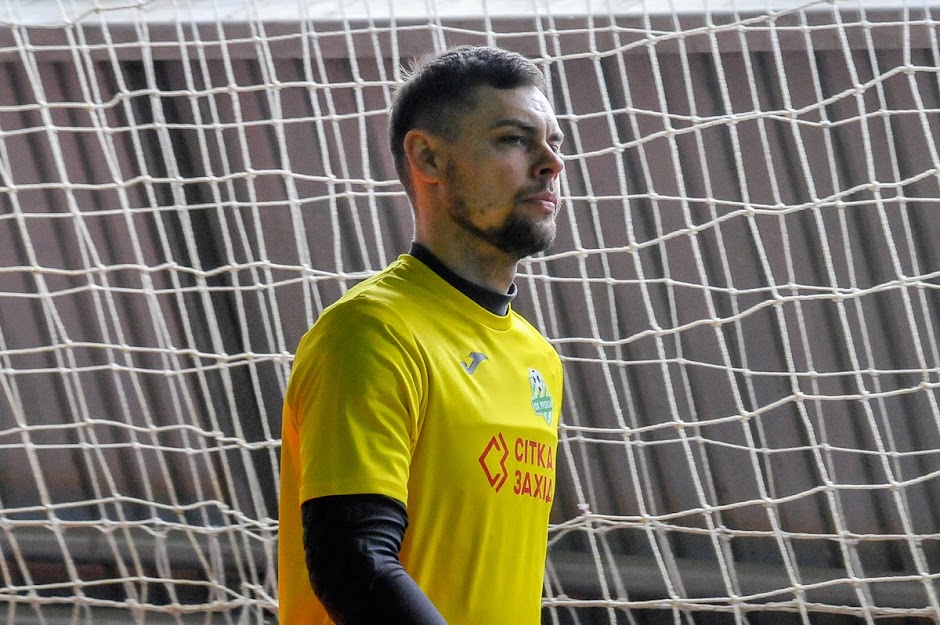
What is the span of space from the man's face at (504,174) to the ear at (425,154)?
0.02m

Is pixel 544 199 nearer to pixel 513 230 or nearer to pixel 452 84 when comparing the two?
pixel 513 230

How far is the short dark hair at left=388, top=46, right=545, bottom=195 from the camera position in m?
1.20

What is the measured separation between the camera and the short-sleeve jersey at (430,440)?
0.99m

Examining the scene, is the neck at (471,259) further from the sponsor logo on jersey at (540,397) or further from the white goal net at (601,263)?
the white goal net at (601,263)

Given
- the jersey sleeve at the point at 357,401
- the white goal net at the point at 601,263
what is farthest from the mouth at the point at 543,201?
the white goal net at the point at 601,263

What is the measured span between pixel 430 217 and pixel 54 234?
1.69 metres

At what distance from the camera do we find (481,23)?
2225 mm

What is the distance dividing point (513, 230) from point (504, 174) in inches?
2.5

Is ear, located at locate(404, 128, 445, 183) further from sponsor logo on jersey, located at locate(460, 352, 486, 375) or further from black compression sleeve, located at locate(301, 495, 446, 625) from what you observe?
black compression sleeve, located at locate(301, 495, 446, 625)

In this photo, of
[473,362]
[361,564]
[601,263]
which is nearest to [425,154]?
[473,362]

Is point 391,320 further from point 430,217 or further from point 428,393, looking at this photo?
point 430,217

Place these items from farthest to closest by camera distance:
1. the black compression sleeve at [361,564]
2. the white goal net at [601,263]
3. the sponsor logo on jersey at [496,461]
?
the white goal net at [601,263], the sponsor logo on jersey at [496,461], the black compression sleeve at [361,564]

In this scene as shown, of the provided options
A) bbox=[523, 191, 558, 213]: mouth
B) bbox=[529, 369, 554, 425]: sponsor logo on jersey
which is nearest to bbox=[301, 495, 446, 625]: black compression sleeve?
bbox=[529, 369, 554, 425]: sponsor logo on jersey

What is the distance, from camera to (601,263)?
232 cm
